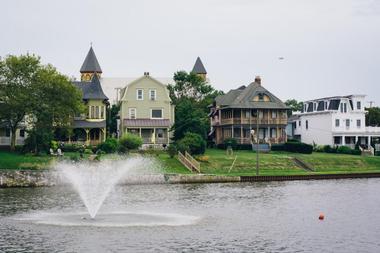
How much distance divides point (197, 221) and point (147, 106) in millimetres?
59841

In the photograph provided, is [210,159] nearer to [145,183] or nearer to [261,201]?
[145,183]

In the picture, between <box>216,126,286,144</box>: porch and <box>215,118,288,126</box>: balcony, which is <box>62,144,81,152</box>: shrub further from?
<box>215,118,288,126</box>: balcony

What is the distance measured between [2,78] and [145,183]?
2582cm

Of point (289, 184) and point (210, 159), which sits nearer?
point (289, 184)

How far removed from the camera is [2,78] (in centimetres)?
8306

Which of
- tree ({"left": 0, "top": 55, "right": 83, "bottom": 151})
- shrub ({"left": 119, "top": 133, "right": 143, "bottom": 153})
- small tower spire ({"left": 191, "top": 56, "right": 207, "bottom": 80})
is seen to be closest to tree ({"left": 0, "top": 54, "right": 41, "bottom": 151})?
tree ({"left": 0, "top": 55, "right": 83, "bottom": 151})

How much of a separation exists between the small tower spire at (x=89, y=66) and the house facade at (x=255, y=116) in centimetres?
4777

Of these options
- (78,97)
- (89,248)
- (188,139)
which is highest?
(78,97)

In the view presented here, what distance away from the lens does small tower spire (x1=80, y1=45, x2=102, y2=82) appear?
145250mm

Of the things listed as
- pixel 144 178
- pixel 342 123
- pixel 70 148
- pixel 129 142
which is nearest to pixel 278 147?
pixel 342 123

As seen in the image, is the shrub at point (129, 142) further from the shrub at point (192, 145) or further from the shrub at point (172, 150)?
the shrub at point (172, 150)

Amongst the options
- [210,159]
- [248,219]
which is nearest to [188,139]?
[210,159]

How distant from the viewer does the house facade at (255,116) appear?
103 metres

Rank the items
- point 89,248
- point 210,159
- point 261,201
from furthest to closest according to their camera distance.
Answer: point 210,159, point 261,201, point 89,248
